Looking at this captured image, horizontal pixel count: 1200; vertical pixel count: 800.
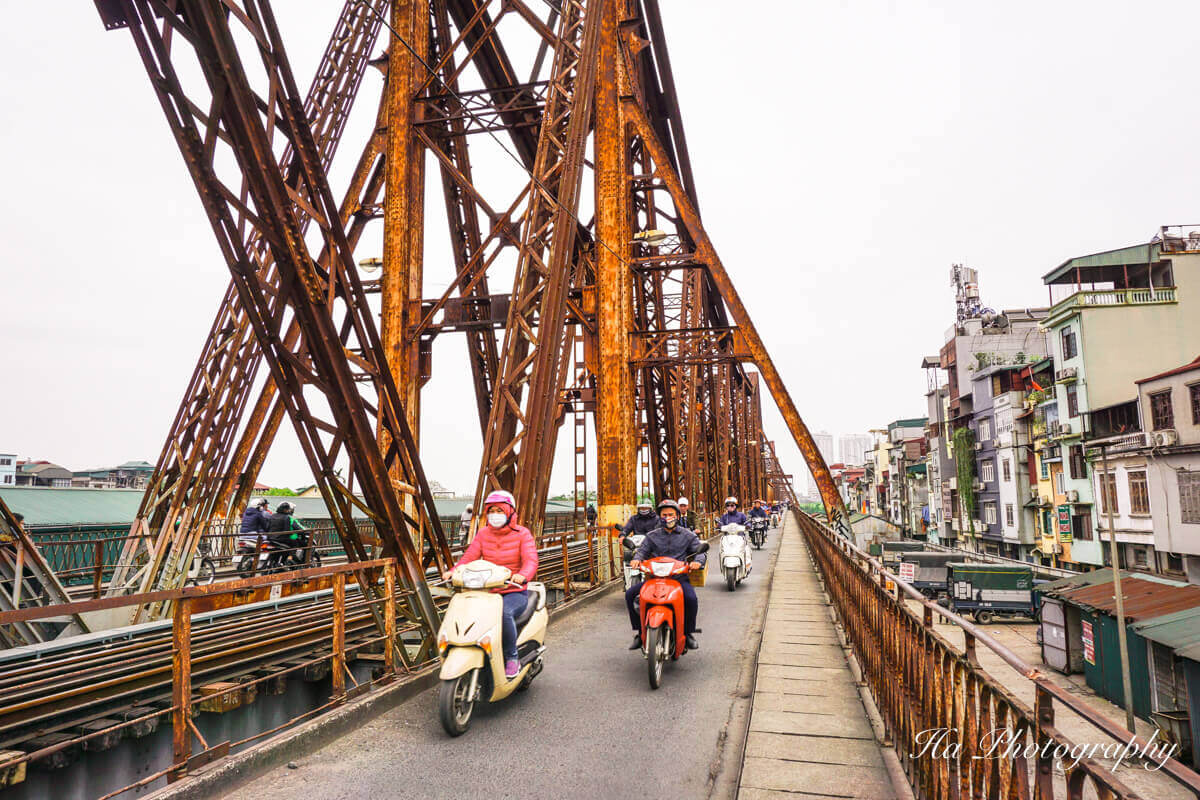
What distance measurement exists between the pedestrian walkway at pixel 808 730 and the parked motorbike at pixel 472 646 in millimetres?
1790

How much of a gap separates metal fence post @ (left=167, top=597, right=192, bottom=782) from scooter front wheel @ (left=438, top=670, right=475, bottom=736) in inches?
57.6

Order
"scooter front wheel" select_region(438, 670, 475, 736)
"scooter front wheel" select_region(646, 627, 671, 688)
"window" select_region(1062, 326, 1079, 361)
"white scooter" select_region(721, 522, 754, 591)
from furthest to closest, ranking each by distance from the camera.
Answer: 1. "window" select_region(1062, 326, 1079, 361)
2. "white scooter" select_region(721, 522, 754, 591)
3. "scooter front wheel" select_region(646, 627, 671, 688)
4. "scooter front wheel" select_region(438, 670, 475, 736)

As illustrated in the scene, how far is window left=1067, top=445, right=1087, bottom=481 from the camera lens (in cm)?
3797

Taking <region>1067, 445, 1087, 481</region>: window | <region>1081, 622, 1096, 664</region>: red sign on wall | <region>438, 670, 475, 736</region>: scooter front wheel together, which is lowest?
<region>1081, 622, 1096, 664</region>: red sign on wall

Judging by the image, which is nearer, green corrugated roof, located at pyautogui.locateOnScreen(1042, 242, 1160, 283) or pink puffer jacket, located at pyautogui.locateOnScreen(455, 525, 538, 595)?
pink puffer jacket, located at pyautogui.locateOnScreen(455, 525, 538, 595)

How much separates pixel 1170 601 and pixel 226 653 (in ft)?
60.2

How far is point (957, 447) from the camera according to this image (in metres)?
53.6

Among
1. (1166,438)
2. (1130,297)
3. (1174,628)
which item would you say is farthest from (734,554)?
(1130,297)

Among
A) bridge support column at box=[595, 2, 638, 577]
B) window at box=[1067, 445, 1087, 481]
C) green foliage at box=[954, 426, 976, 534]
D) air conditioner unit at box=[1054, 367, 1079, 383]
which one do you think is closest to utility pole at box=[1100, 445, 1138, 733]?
bridge support column at box=[595, 2, 638, 577]

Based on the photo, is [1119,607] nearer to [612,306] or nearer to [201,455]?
[612,306]

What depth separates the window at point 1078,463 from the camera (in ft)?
125

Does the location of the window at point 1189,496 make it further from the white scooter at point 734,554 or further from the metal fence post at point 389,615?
the metal fence post at point 389,615

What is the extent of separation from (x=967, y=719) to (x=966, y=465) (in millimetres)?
56528

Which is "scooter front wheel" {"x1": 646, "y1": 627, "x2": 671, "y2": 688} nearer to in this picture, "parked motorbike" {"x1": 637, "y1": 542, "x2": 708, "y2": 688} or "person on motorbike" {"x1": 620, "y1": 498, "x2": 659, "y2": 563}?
"parked motorbike" {"x1": 637, "y1": 542, "x2": 708, "y2": 688}
